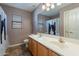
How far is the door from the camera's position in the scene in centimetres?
154

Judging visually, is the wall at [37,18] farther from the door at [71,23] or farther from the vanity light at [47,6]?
the door at [71,23]

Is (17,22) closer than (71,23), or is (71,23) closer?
(71,23)

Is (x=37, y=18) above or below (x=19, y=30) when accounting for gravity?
above

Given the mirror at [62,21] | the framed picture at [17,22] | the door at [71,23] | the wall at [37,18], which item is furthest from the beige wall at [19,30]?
the door at [71,23]

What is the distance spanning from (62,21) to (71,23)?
0.22 m

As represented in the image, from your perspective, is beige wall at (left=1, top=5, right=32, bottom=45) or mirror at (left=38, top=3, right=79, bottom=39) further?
beige wall at (left=1, top=5, right=32, bottom=45)

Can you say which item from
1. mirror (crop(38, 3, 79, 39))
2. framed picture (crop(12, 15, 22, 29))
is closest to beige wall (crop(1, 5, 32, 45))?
framed picture (crop(12, 15, 22, 29))

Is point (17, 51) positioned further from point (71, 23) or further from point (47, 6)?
point (47, 6)

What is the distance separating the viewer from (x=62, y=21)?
1.80 metres

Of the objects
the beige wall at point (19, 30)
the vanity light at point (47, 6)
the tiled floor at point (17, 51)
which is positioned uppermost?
Answer: the vanity light at point (47, 6)

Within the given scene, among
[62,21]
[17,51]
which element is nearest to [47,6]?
[62,21]

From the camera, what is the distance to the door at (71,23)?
5.05 feet

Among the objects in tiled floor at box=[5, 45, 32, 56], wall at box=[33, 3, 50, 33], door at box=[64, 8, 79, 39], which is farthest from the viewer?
wall at box=[33, 3, 50, 33]

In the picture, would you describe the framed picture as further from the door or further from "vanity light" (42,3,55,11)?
the door
